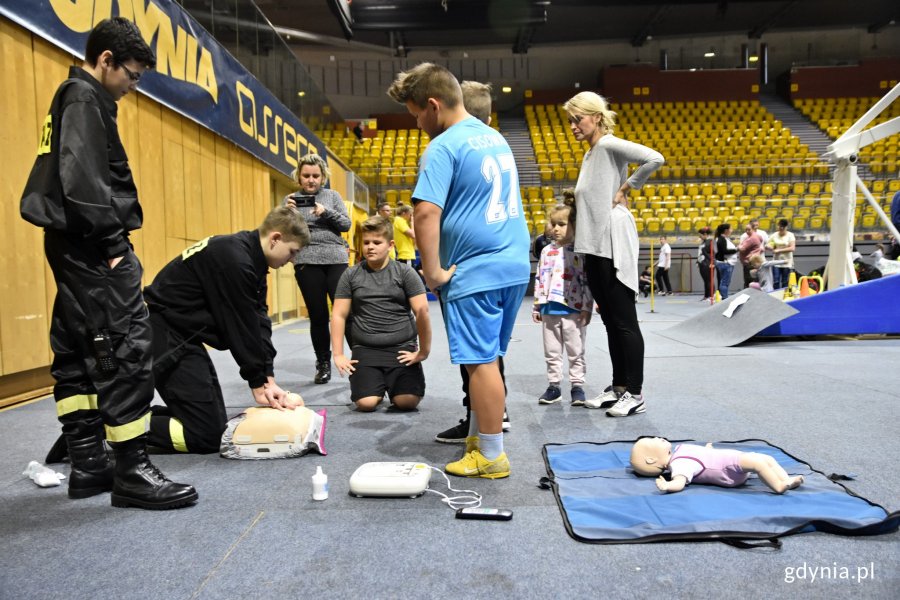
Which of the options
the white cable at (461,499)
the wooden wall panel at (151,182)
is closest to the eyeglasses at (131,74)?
the white cable at (461,499)

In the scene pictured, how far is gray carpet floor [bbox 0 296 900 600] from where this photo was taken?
4.13 feet

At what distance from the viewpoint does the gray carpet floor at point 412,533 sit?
4.13 ft

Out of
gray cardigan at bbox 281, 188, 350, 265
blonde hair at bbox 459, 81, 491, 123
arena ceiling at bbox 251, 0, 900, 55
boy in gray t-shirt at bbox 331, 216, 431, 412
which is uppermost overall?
arena ceiling at bbox 251, 0, 900, 55

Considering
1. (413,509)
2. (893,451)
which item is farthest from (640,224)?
(413,509)

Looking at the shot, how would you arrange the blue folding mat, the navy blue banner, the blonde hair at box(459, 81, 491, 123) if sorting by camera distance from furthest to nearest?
the navy blue banner < the blonde hair at box(459, 81, 491, 123) < the blue folding mat

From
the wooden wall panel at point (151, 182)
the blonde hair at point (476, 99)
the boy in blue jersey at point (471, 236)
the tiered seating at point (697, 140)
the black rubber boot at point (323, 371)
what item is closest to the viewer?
the boy in blue jersey at point (471, 236)

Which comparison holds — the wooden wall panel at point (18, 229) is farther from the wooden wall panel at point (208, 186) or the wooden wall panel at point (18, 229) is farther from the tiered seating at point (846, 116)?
the tiered seating at point (846, 116)

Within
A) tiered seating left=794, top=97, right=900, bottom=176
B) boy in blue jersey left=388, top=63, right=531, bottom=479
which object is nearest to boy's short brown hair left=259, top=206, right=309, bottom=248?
boy in blue jersey left=388, top=63, right=531, bottom=479

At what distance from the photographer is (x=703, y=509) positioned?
63.5 inches

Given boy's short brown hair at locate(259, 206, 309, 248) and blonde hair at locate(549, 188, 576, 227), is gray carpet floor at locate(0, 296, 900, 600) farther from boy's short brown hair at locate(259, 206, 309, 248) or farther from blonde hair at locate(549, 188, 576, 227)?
blonde hair at locate(549, 188, 576, 227)

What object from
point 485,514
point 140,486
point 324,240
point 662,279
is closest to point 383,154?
point 662,279

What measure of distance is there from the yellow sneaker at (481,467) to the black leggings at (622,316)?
3.60 feet

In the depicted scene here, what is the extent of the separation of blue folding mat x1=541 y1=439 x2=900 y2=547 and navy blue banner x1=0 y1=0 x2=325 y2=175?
383 cm

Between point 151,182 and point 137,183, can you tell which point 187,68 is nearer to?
point 151,182
